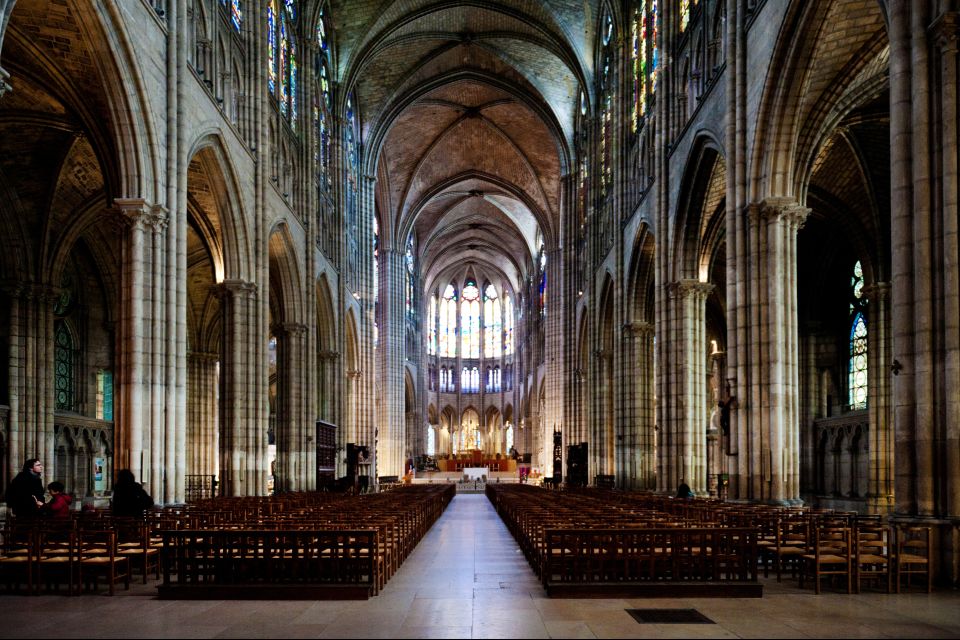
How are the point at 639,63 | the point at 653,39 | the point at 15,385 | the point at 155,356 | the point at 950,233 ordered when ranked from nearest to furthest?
the point at 950,233
the point at 155,356
the point at 15,385
the point at 653,39
the point at 639,63

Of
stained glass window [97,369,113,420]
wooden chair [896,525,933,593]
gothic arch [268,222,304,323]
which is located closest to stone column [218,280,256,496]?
gothic arch [268,222,304,323]

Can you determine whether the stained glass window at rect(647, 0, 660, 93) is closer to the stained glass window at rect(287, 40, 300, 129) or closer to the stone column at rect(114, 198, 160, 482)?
the stained glass window at rect(287, 40, 300, 129)

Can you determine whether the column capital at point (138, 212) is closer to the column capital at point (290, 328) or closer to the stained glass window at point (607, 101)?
the column capital at point (290, 328)

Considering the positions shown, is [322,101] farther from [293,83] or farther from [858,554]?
[858,554]

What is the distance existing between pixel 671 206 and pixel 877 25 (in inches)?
390

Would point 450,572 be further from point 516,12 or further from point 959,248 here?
point 516,12

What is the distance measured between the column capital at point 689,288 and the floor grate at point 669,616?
1742cm

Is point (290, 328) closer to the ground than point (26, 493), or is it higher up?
higher up

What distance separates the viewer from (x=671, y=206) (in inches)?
1013

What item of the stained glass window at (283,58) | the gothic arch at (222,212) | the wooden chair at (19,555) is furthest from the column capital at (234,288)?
the wooden chair at (19,555)

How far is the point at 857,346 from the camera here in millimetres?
31188

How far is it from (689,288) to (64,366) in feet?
71.6

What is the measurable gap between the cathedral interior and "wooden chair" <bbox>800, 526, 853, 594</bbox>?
98 cm

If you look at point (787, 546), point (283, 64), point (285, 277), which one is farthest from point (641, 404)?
point (787, 546)
